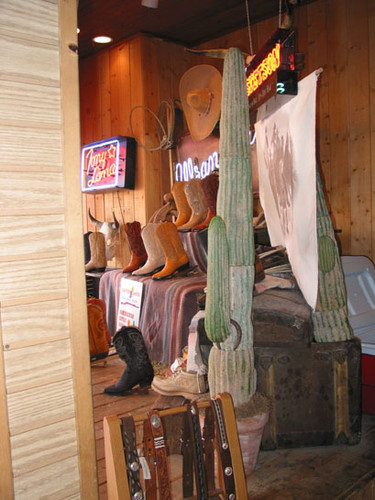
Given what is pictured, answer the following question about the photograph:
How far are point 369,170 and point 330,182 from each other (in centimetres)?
40

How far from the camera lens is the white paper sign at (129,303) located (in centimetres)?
374

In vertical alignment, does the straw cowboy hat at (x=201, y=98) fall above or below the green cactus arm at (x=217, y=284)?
above

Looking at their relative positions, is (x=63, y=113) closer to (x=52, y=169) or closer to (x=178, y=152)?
(x=52, y=169)

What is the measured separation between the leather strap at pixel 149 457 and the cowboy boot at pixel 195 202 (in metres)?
2.67

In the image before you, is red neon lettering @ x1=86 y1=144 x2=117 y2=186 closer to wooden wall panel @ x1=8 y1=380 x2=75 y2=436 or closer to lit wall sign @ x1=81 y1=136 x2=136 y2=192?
lit wall sign @ x1=81 y1=136 x2=136 y2=192

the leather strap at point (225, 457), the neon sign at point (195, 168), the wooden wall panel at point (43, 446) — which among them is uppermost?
the neon sign at point (195, 168)

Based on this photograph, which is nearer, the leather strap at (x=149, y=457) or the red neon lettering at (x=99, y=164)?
the leather strap at (x=149, y=457)

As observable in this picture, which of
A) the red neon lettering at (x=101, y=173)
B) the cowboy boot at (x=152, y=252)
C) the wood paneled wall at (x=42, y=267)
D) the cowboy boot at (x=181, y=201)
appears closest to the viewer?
the wood paneled wall at (x=42, y=267)

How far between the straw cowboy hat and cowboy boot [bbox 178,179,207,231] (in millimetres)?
675

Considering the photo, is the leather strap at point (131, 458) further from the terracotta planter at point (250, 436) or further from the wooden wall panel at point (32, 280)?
the terracotta planter at point (250, 436)

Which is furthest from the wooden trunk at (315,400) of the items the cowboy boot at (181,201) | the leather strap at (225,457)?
the cowboy boot at (181,201)

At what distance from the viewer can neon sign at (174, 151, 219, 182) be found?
4.64 metres

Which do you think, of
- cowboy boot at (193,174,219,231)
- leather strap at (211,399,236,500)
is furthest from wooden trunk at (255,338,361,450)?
cowboy boot at (193,174,219,231)

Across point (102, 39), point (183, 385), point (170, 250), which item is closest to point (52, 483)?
point (183, 385)
